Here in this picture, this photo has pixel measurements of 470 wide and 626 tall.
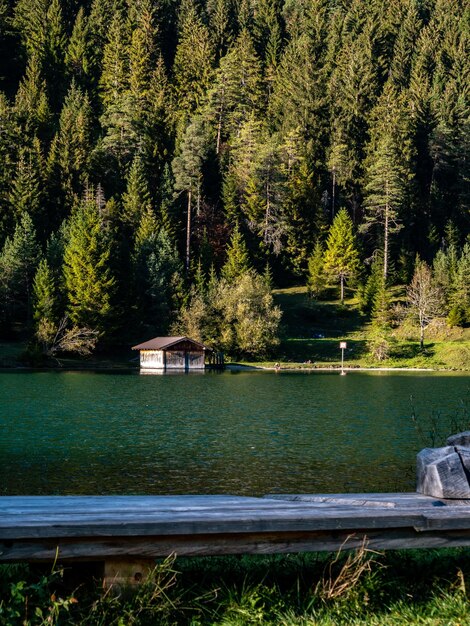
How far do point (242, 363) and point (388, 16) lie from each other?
355 ft

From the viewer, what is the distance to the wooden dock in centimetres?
427

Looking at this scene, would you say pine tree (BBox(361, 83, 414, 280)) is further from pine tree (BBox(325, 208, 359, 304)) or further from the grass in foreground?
the grass in foreground

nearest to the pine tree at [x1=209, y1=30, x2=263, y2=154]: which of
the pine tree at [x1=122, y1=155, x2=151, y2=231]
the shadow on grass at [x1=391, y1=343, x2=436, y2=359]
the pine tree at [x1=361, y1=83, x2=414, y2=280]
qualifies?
the pine tree at [x1=361, y1=83, x2=414, y2=280]

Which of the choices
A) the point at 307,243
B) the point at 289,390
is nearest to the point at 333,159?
the point at 307,243

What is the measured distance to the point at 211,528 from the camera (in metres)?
4.43

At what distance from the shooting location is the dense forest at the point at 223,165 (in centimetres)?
8231

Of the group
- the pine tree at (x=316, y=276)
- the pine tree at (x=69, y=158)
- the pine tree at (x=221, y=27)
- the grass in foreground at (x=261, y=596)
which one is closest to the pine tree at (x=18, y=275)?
the pine tree at (x=69, y=158)

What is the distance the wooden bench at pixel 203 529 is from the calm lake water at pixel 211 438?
1023 cm

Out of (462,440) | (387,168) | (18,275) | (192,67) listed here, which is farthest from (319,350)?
(192,67)

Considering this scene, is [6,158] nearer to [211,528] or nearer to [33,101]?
[33,101]

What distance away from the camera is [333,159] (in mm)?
117188

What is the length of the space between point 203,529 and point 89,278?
76668 millimetres

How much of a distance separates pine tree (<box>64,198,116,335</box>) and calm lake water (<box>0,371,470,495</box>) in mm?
31721

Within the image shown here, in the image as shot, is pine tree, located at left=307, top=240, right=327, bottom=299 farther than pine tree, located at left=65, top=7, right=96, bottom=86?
No
